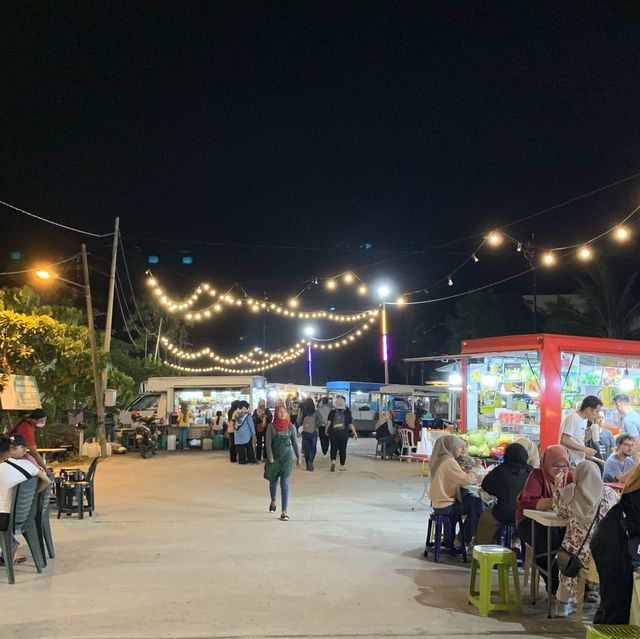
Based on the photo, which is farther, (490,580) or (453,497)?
(453,497)

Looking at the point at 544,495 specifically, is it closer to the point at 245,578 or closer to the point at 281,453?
the point at 245,578

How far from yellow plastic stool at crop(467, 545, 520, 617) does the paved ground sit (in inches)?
4.2

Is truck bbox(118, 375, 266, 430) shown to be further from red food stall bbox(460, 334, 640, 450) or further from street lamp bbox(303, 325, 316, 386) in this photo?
street lamp bbox(303, 325, 316, 386)

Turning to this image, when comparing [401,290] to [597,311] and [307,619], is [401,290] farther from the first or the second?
[307,619]

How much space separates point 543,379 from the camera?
11.8 meters

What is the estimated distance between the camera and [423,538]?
8125 mm

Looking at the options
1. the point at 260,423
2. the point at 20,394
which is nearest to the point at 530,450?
the point at 260,423

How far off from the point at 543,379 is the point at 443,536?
5178 millimetres

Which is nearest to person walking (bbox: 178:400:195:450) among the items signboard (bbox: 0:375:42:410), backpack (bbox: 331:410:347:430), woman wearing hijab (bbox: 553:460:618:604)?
signboard (bbox: 0:375:42:410)

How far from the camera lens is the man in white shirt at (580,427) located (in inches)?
333

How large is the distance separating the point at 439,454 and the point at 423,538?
1.24 meters

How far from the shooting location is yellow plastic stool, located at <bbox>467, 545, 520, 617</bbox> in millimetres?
5324

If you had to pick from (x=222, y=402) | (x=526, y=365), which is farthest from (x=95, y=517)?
(x=222, y=402)

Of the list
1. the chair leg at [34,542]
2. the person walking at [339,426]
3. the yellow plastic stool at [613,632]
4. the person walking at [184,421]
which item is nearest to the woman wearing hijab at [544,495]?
the yellow plastic stool at [613,632]
